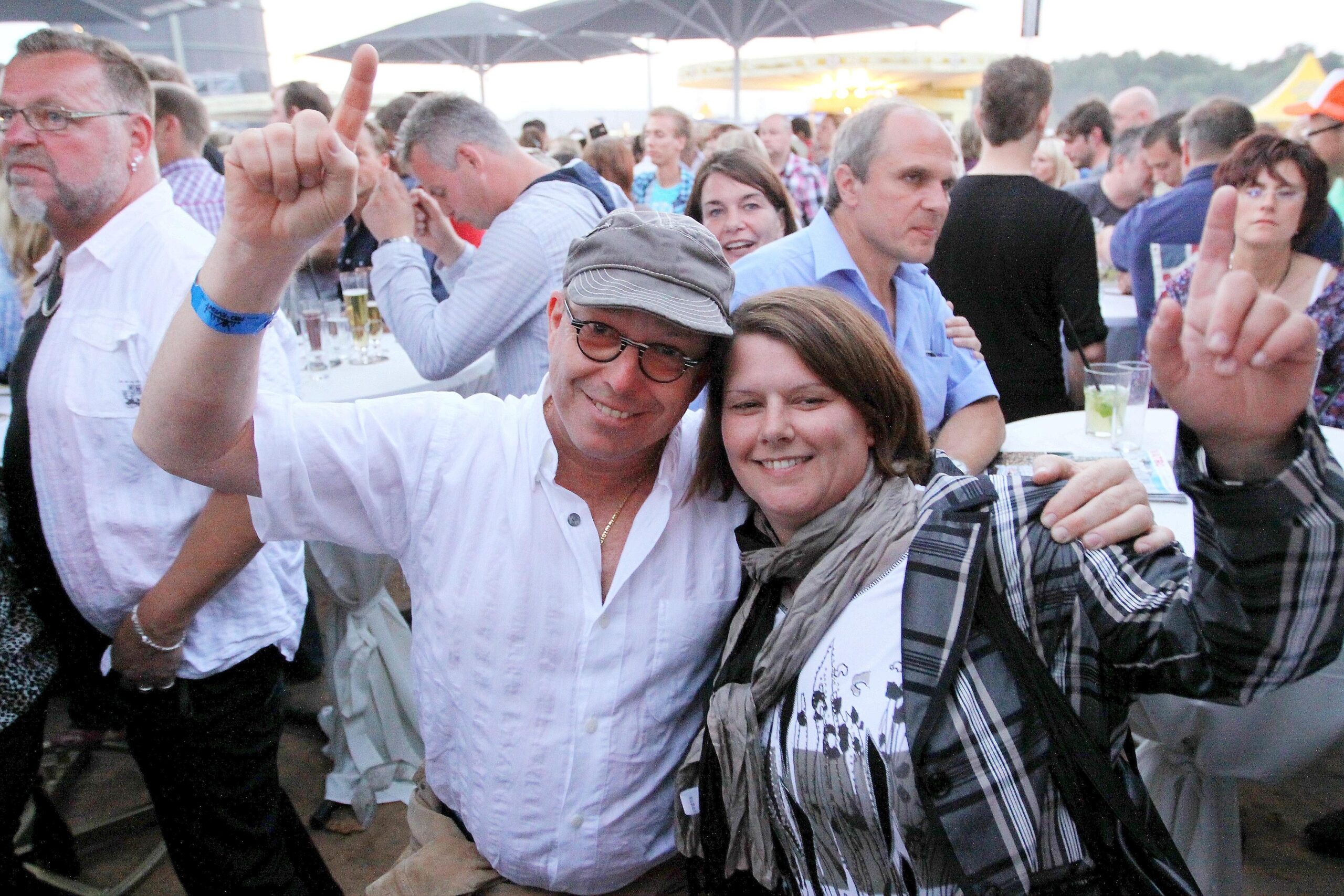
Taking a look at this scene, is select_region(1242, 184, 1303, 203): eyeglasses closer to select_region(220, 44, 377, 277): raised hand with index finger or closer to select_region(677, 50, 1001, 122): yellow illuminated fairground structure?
select_region(220, 44, 377, 277): raised hand with index finger

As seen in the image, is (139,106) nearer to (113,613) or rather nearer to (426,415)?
(113,613)

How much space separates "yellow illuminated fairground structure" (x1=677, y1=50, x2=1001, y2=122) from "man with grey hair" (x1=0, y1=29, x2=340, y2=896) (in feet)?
58.5

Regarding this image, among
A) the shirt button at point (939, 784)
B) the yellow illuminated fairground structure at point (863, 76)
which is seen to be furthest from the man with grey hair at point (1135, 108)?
the yellow illuminated fairground structure at point (863, 76)

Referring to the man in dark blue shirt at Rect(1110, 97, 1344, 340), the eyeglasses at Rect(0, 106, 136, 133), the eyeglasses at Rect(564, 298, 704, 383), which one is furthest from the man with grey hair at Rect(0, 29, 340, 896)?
the man in dark blue shirt at Rect(1110, 97, 1344, 340)

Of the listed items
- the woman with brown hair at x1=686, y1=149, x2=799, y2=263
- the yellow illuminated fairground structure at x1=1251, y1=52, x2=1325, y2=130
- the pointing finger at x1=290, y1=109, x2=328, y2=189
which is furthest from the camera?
the yellow illuminated fairground structure at x1=1251, y1=52, x2=1325, y2=130

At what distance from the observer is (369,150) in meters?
2.40

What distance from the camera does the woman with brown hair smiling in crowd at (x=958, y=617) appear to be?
1012mm

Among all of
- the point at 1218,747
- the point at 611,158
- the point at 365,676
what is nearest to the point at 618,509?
the point at 1218,747

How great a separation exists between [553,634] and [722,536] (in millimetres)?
347

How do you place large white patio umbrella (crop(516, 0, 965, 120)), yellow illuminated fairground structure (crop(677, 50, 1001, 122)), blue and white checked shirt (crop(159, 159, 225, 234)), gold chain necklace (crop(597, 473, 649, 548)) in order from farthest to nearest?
yellow illuminated fairground structure (crop(677, 50, 1001, 122)) → large white patio umbrella (crop(516, 0, 965, 120)) → blue and white checked shirt (crop(159, 159, 225, 234)) → gold chain necklace (crop(597, 473, 649, 548))

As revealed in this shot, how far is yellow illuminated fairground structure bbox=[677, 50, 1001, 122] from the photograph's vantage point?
20.0 m

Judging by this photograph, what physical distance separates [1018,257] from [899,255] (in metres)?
1.34

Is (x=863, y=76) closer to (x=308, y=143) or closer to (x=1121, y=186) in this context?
(x=1121, y=186)

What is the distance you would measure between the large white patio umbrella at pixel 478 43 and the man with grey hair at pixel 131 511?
11.5 metres
